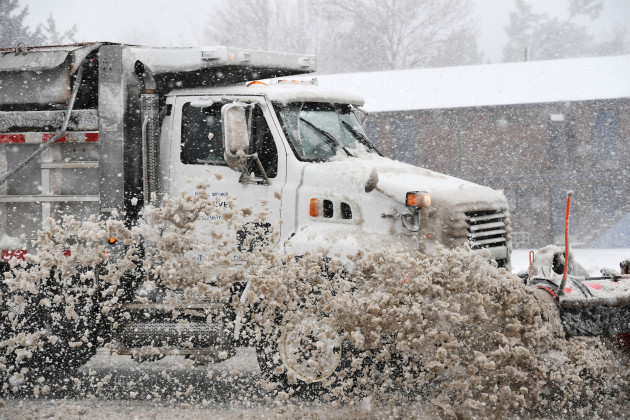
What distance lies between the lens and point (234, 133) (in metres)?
6.19

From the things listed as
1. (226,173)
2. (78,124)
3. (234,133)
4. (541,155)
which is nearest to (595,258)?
(541,155)

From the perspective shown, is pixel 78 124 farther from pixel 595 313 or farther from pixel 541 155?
pixel 541 155

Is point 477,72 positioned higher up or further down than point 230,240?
higher up

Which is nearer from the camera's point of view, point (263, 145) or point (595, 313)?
point (595, 313)

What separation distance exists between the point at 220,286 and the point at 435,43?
45409 millimetres

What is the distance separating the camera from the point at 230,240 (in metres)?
6.48

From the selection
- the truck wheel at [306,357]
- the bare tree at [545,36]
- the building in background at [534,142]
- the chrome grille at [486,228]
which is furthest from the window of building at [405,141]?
the bare tree at [545,36]

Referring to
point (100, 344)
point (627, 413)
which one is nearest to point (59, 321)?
point (100, 344)

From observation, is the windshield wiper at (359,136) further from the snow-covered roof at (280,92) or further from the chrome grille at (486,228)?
the chrome grille at (486,228)

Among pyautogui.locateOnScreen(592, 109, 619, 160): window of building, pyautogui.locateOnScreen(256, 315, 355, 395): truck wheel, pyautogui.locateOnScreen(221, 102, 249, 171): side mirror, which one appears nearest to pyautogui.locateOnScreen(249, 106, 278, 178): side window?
pyautogui.locateOnScreen(221, 102, 249, 171): side mirror

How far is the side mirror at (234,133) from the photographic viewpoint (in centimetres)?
616

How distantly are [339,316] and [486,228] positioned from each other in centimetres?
176

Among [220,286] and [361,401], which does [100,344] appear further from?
[361,401]

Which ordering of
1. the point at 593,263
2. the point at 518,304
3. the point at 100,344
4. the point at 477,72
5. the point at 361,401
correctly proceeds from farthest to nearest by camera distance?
1. the point at 477,72
2. the point at 593,263
3. the point at 100,344
4. the point at 361,401
5. the point at 518,304
